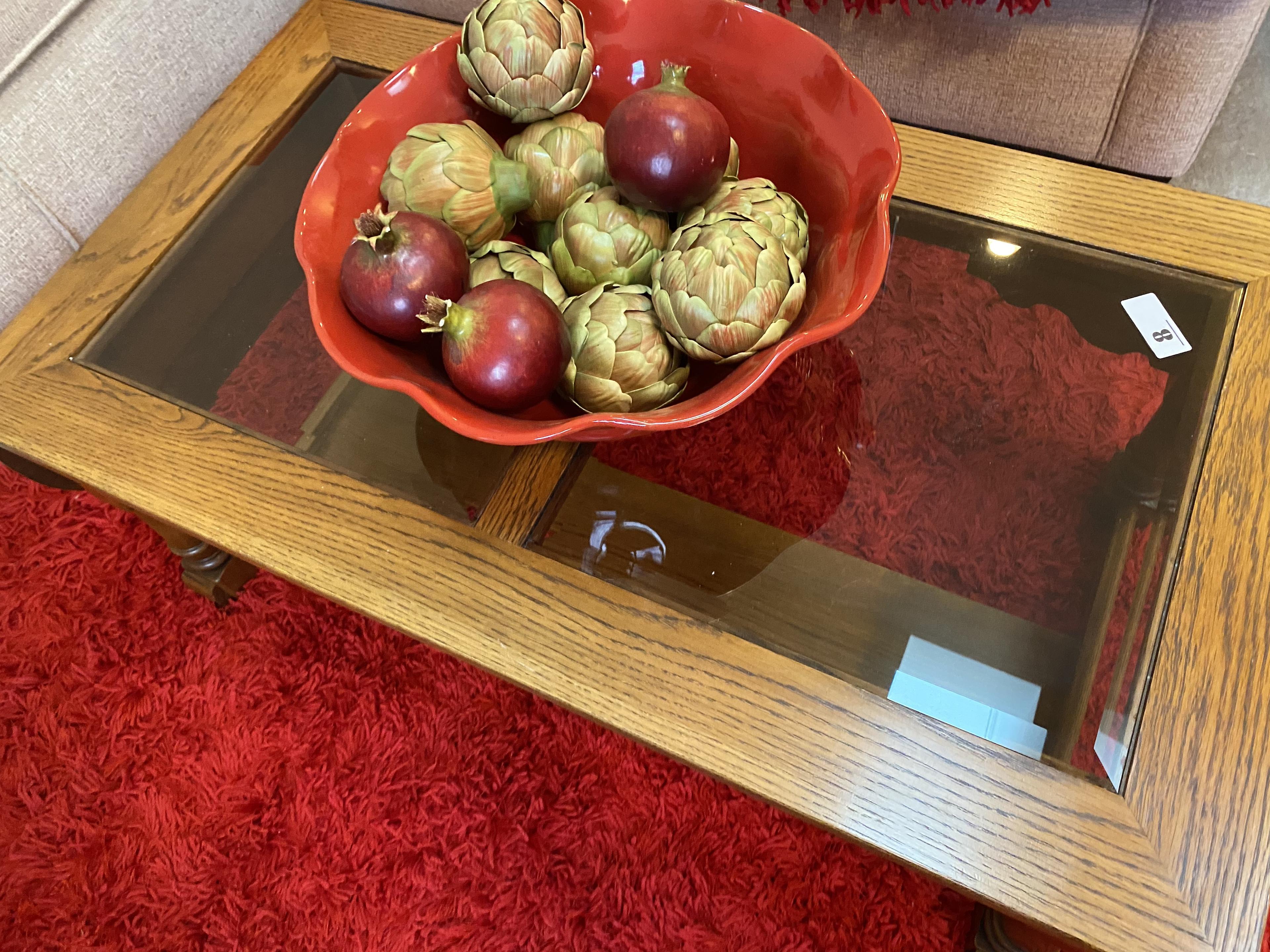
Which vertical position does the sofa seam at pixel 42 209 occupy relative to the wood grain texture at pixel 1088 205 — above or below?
below

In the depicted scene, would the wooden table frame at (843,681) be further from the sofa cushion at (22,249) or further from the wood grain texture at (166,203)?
the sofa cushion at (22,249)

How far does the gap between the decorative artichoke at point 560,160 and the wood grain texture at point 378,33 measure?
0.28 m

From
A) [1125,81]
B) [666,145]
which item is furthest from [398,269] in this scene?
[1125,81]

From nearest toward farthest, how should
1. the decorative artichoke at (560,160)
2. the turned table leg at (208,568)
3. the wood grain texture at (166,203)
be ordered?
the decorative artichoke at (560,160) → the wood grain texture at (166,203) → the turned table leg at (208,568)

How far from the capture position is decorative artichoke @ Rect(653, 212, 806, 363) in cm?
50

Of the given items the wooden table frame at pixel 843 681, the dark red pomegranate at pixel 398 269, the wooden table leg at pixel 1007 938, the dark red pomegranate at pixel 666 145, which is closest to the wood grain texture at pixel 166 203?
the wooden table frame at pixel 843 681

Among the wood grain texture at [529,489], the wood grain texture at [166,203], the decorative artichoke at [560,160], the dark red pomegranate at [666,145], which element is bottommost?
the wood grain texture at [529,489]

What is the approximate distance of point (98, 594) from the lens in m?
1.01

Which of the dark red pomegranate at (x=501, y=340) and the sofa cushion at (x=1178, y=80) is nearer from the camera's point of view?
the dark red pomegranate at (x=501, y=340)

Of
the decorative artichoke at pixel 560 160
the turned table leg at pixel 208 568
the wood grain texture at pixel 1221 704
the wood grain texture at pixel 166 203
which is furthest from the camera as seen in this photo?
the turned table leg at pixel 208 568

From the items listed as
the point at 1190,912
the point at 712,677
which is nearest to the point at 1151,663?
the point at 1190,912

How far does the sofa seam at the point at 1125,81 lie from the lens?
0.84 meters

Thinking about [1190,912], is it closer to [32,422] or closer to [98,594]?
[32,422]

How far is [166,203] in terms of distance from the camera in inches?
29.5
